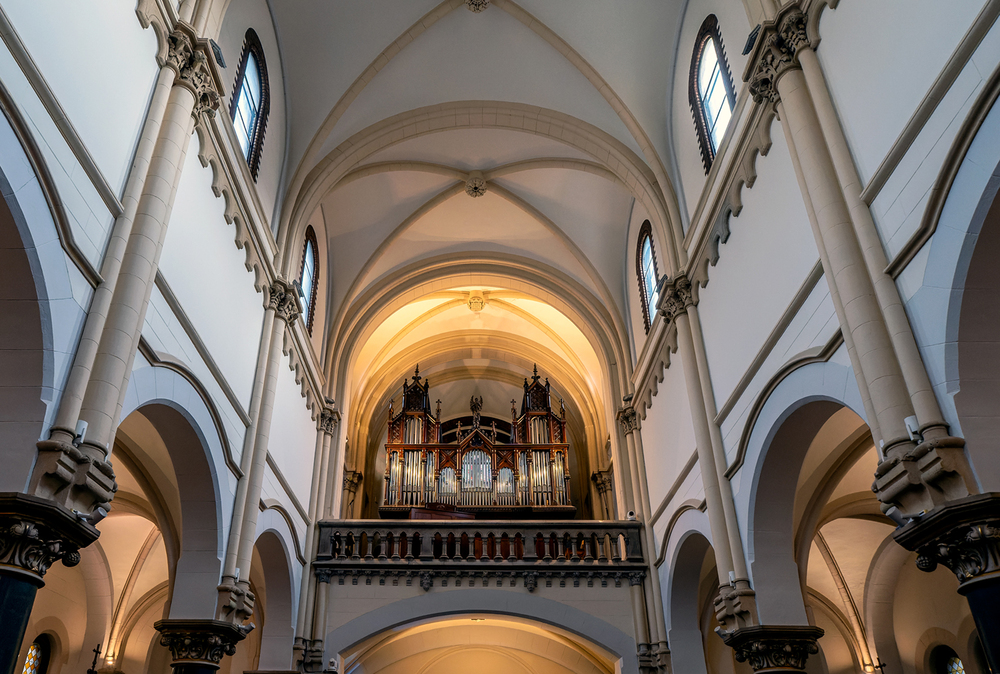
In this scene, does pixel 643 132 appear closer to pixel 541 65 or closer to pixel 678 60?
pixel 678 60

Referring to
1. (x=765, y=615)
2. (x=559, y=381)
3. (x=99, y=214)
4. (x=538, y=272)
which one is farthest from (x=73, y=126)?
(x=559, y=381)

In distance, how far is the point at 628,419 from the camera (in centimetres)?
1606

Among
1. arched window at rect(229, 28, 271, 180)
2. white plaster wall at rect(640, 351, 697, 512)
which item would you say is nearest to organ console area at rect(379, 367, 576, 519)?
white plaster wall at rect(640, 351, 697, 512)

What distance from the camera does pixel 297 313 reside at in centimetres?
1259

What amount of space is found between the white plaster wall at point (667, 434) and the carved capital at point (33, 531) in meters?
8.35

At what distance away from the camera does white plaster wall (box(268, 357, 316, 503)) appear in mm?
12539

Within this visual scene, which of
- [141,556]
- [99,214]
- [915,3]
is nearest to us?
[915,3]

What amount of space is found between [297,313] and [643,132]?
20.4 ft

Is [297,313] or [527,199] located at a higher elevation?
[527,199]

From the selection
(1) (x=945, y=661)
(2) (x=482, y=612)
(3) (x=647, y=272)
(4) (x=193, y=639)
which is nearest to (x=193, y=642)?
(4) (x=193, y=639)

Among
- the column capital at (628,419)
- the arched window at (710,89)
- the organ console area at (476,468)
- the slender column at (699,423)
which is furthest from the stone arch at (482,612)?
the arched window at (710,89)

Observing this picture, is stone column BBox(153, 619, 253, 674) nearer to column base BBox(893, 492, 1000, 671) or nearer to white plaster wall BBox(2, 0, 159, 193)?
white plaster wall BBox(2, 0, 159, 193)

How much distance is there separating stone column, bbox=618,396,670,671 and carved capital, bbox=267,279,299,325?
6914 millimetres

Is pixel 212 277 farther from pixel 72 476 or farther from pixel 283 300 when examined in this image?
pixel 72 476
